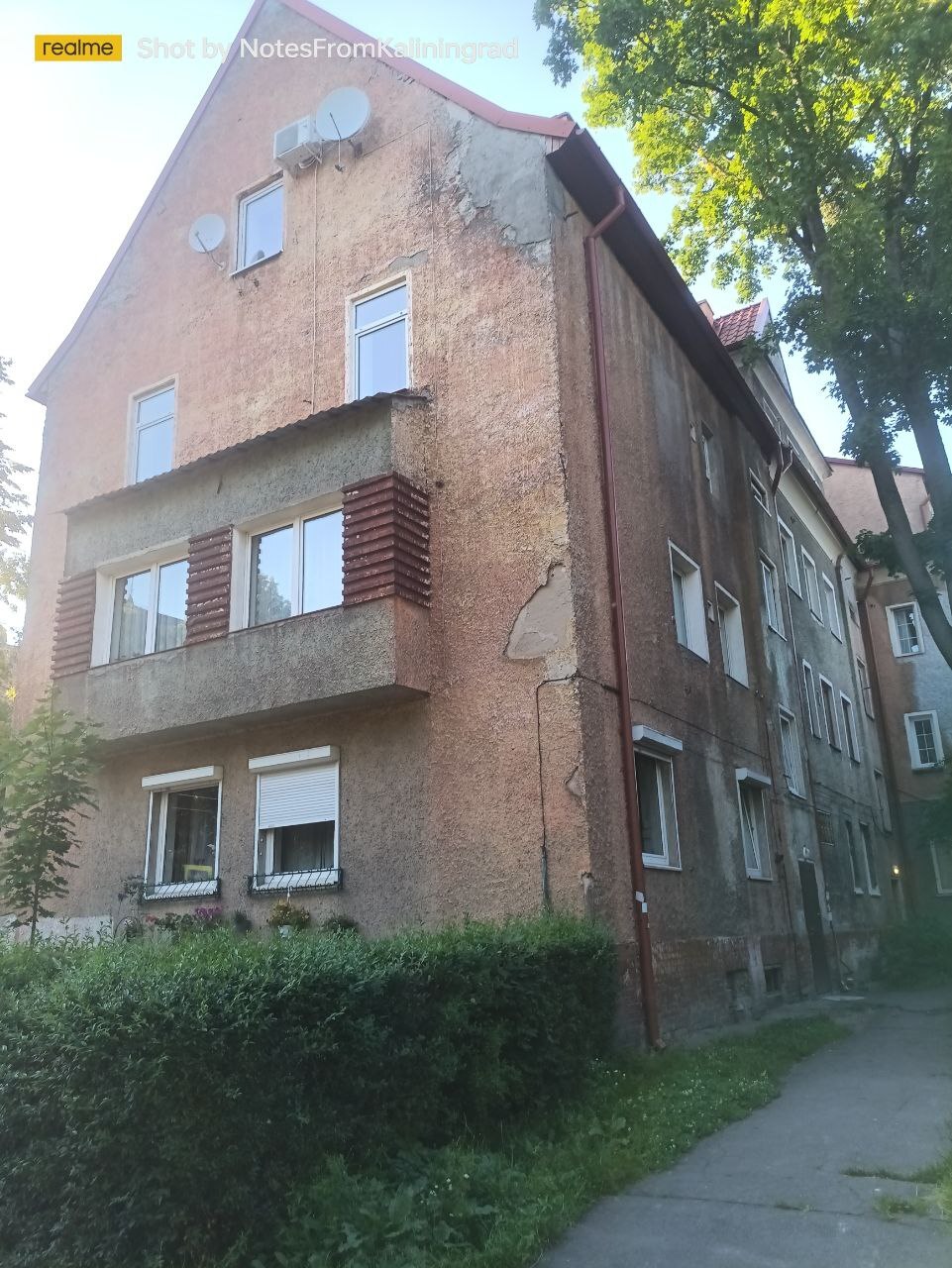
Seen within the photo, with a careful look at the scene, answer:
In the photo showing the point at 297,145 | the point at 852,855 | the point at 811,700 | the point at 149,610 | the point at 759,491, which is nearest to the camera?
the point at 149,610

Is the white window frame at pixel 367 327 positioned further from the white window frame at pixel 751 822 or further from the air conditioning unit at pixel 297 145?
the white window frame at pixel 751 822

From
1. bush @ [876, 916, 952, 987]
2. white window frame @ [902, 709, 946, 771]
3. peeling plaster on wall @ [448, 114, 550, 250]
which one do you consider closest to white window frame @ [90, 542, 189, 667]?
peeling plaster on wall @ [448, 114, 550, 250]

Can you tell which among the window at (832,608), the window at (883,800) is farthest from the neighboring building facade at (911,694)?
the window at (832,608)

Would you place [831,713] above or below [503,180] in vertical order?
below

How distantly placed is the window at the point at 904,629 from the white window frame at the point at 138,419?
22.3 meters

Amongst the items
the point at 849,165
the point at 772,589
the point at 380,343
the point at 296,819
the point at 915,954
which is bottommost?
the point at 915,954

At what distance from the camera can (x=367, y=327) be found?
12648 millimetres

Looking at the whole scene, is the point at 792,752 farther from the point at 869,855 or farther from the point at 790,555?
the point at 869,855

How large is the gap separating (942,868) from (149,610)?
74.6ft

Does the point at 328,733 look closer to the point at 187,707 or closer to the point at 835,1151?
the point at 187,707

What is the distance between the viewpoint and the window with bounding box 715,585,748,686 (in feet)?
49.7

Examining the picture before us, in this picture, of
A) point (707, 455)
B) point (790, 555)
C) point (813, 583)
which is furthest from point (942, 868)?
point (707, 455)

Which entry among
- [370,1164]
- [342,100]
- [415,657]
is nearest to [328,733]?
[415,657]

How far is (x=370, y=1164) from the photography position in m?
5.50
